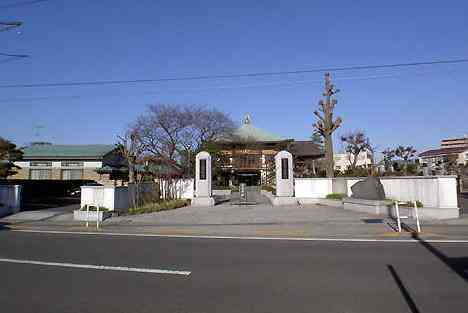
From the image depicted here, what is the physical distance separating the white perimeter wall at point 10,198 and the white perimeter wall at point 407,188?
1734cm

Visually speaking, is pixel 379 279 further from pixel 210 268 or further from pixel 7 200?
pixel 7 200

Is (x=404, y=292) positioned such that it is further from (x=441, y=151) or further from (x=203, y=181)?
(x=441, y=151)

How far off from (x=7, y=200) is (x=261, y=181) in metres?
45.2

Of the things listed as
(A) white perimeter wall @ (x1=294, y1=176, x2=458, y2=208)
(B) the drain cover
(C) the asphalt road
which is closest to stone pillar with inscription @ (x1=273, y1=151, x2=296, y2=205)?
(A) white perimeter wall @ (x1=294, y1=176, x2=458, y2=208)

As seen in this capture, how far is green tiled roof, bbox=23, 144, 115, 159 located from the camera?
53938 mm

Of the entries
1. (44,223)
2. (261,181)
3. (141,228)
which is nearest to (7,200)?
(44,223)

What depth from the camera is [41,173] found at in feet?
177

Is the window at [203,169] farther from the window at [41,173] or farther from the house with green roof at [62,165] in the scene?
the window at [41,173]

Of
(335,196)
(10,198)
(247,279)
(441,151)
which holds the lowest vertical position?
(247,279)

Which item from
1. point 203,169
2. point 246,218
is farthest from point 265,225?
point 203,169

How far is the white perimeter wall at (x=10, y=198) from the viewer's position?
24141mm

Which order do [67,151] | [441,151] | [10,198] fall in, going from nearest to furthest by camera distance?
[10,198], [67,151], [441,151]

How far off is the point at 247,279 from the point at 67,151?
53.4 metres

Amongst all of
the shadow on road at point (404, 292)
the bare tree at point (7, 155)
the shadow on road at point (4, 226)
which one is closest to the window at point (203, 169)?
the shadow on road at point (4, 226)
